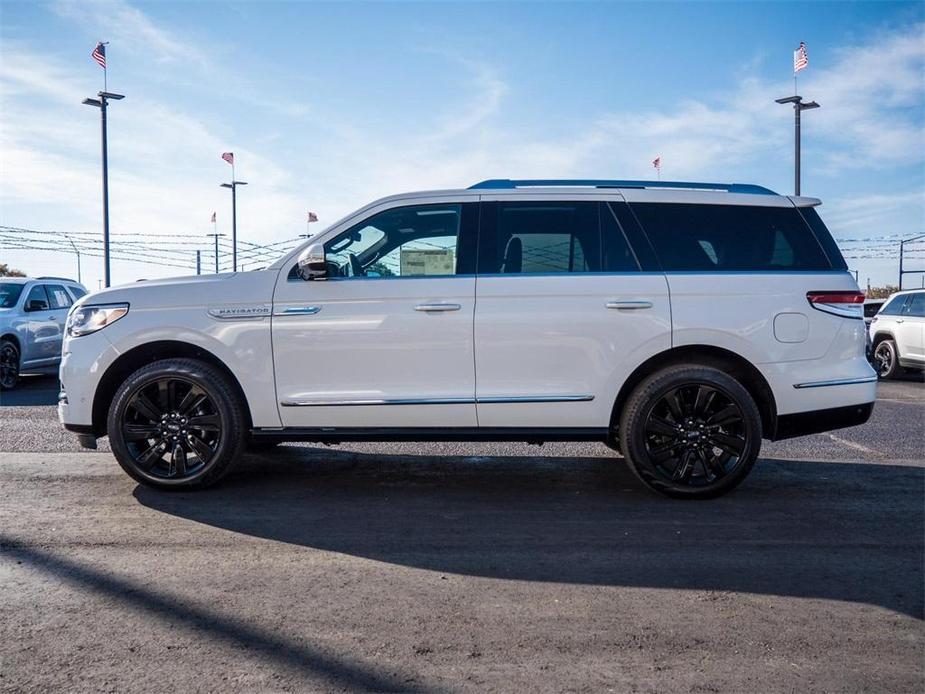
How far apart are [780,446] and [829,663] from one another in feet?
15.2

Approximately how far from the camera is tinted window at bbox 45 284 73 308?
1309 centimetres

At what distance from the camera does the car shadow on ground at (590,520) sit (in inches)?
147

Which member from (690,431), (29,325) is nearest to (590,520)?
(690,431)

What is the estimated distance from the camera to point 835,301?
16.7ft

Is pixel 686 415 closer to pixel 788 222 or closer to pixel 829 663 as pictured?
pixel 788 222

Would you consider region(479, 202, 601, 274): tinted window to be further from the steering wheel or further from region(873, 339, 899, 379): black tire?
region(873, 339, 899, 379): black tire

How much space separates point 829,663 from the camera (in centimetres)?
281

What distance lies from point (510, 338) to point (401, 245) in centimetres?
99

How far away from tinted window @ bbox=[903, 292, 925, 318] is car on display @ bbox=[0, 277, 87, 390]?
48.1 feet

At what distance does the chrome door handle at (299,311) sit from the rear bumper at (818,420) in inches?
124

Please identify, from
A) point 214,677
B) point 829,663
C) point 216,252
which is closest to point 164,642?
point 214,677

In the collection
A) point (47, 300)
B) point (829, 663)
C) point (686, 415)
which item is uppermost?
point (47, 300)

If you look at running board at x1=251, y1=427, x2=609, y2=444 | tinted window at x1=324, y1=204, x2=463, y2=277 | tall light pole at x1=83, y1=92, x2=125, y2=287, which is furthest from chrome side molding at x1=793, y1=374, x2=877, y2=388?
tall light pole at x1=83, y1=92, x2=125, y2=287

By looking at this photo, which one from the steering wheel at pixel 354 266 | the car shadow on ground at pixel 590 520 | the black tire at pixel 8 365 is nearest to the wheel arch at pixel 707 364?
the car shadow on ground at pixel 590 520
